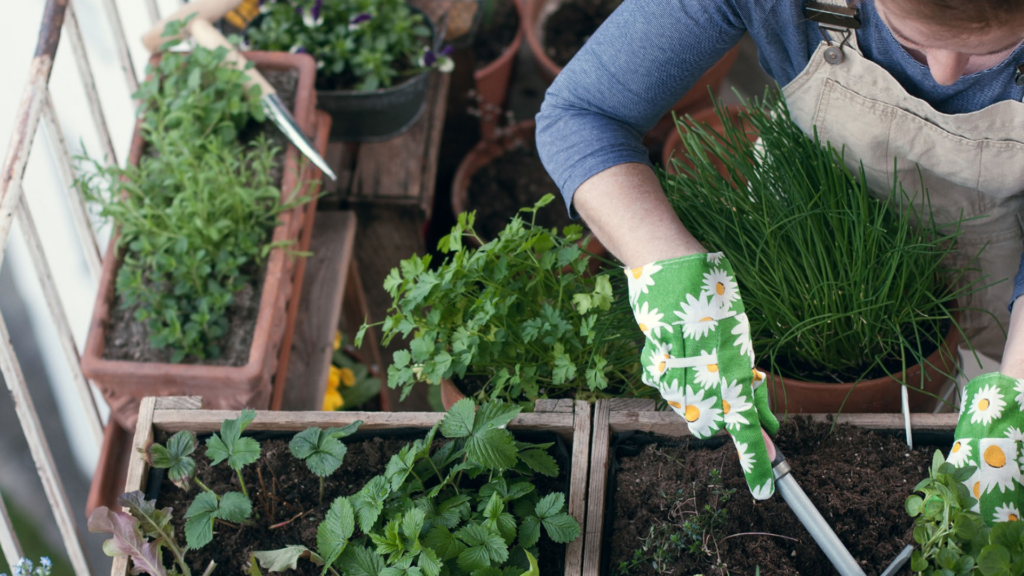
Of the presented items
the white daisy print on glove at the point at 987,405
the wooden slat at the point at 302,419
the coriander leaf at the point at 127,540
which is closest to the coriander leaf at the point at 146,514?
the coriander leaf at the point at 127,540

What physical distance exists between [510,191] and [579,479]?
1.30 m

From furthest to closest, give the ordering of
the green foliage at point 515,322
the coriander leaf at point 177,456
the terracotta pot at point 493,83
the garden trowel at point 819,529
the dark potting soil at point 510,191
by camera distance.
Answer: the terracotta pot at point 493,83
the dark potting soil at point 510,191
the green foliage at point 515,322
the coriander leaf at point 177,456
the garden trowel at point 819,529

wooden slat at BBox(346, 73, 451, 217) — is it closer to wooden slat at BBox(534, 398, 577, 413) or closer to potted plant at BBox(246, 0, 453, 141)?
potted plant at BBox(246, 0, 453, 141)

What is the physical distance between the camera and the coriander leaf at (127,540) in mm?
890

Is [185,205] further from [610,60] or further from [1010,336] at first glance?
[1010,336]

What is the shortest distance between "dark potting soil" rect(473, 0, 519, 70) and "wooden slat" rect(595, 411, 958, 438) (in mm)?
1490

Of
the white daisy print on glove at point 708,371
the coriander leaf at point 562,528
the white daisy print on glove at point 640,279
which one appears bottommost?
the coriander leaf at point 562,528

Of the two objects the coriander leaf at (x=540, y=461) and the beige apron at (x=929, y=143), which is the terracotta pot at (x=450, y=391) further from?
the beige apron at (x=929, y=143)

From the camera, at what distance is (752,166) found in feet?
3.96

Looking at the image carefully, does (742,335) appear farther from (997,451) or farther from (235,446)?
(235,446)

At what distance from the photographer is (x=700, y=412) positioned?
0.93 metres

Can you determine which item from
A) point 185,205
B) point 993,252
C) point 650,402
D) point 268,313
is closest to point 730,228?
point 650,402

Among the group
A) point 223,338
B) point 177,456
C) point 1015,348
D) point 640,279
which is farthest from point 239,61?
point 1015,348

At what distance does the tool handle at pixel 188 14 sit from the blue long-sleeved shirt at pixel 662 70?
0.87m
